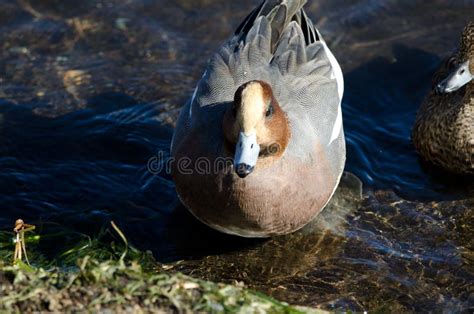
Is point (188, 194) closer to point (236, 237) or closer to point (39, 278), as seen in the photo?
point (236, 237)

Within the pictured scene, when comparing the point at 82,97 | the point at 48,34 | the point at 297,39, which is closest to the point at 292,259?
the point at 297,39

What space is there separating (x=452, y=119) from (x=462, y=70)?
1.36 feet

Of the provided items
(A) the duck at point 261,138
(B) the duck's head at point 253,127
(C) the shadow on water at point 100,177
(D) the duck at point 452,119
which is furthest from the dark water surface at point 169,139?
(B) the duck's head at point 253,127

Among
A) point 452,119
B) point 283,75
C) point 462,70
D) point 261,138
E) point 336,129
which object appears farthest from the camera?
point 452,119

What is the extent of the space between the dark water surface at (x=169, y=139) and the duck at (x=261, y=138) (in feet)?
1.19

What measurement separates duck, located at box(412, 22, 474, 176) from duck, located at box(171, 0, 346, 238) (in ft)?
3.08

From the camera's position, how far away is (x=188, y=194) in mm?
4961

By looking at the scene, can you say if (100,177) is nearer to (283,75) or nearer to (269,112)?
(283,75)

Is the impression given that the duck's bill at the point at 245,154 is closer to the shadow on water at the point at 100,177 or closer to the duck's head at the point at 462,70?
the shadow on water at the point at 100,177

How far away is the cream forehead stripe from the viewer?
4.41m

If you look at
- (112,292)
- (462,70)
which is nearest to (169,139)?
(462,70)

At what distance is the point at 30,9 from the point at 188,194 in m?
3.49

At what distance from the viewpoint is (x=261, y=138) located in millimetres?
4527

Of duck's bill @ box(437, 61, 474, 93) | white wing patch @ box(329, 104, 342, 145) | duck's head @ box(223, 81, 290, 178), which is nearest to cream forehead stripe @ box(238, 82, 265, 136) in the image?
duck's head @ box(223, 81, 290, 178)
